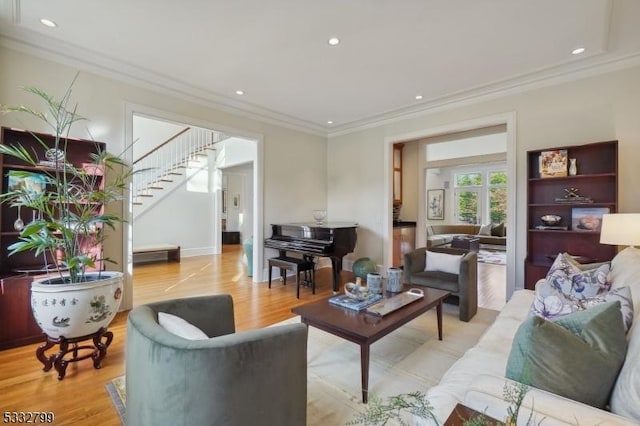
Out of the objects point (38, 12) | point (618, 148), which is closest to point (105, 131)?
point (38, 12)

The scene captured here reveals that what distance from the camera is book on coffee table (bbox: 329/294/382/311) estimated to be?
94.2 inches

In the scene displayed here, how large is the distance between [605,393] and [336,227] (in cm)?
349

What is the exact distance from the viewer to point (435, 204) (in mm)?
11039

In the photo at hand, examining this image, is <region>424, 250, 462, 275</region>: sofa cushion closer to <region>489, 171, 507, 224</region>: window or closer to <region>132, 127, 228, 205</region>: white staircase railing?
<region>132, 127, 228, 205</region>: white staircase railing

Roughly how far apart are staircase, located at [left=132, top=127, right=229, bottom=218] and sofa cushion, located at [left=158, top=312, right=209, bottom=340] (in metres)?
6.32

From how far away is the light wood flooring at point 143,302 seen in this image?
1.91m

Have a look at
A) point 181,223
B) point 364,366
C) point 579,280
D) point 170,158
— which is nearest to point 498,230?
point 579,280

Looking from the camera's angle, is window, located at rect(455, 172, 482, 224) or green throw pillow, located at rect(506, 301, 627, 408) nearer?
green throw pillow, located at rect(506, 301, 627, 408)

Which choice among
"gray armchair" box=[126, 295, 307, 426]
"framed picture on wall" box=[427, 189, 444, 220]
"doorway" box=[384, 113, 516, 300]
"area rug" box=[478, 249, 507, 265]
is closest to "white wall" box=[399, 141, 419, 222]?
"doorway" box=[384, 113, 516, 300]

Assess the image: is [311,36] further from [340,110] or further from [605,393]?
[605,393]

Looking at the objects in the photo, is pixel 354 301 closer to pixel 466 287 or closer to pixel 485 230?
pixel 466 287

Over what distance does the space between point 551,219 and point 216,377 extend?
4114 mm

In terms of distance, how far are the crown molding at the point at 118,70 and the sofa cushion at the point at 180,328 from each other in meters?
3.26

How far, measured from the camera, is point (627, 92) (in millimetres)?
3244
